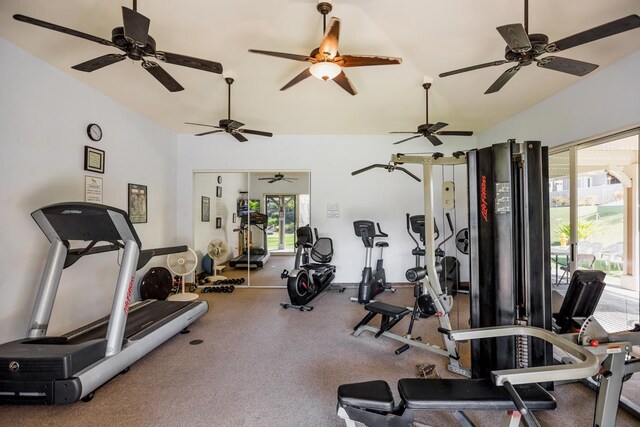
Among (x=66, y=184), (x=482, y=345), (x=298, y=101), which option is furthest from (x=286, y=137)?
(x=482, y=345)

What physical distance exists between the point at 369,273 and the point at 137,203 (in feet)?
12.6

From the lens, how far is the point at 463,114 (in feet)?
15.4

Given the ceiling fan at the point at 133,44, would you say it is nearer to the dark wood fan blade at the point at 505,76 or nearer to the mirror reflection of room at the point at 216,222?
the dark wood fan blade at the point at 505,76

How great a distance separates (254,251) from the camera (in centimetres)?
705

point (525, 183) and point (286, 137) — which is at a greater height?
point (286, 137)

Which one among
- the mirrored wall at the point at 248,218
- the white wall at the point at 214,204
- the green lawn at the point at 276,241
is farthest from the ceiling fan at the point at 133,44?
the green lawn at the point at 276,241

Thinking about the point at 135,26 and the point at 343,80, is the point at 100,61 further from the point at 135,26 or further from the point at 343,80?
the point at 343,80

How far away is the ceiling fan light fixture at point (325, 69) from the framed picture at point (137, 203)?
3.46m

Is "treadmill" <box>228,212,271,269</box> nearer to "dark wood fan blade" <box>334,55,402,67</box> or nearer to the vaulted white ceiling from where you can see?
the vaulted white ceiling

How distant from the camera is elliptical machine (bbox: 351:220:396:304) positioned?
474 centimetres

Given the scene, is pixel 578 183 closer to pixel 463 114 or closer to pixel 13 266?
pixel 463 114

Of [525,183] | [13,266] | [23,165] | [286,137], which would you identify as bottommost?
[13,266]

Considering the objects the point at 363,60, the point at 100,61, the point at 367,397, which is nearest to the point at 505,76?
the point at 363,60

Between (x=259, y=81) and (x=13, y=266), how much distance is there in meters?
3.17
